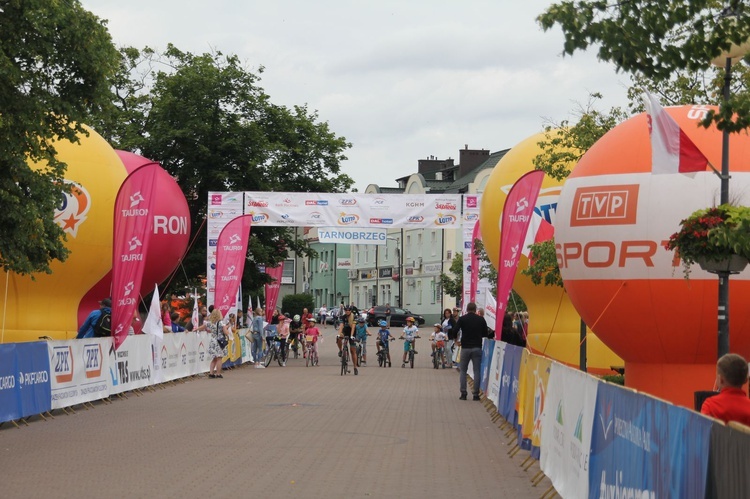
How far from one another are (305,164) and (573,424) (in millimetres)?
41164

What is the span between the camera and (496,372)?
20156mm

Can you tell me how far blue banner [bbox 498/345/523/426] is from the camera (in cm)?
1605

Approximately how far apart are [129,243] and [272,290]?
25005 millimetres

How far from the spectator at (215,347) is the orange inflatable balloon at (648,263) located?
1502 cm

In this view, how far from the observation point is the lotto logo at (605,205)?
49.9ft

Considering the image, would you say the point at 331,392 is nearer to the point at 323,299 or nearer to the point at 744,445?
the point at 744,445

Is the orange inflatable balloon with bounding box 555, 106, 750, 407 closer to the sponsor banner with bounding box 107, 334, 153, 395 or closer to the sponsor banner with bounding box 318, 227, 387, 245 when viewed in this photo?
the sponsor banner with bounding box 107, 334, 153, 395

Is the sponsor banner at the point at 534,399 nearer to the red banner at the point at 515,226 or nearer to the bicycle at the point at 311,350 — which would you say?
the red banner at the point at 515,226

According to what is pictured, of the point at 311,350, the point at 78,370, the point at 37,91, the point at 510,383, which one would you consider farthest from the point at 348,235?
the point at 510,383

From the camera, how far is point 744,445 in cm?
484

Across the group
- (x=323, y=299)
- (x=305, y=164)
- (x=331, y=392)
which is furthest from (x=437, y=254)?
(x=331, y=392)

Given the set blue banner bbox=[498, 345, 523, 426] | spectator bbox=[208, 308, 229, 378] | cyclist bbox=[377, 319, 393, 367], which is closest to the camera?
blue banner bbox=[498, 345, 523, 426]

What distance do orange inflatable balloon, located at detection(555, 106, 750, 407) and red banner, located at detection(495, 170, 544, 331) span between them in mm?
3332

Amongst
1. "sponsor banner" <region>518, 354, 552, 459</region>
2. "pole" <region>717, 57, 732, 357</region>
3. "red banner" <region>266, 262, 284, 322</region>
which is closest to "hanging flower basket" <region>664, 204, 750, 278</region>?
"pole" <region>717, 57, 732, 357</region>
